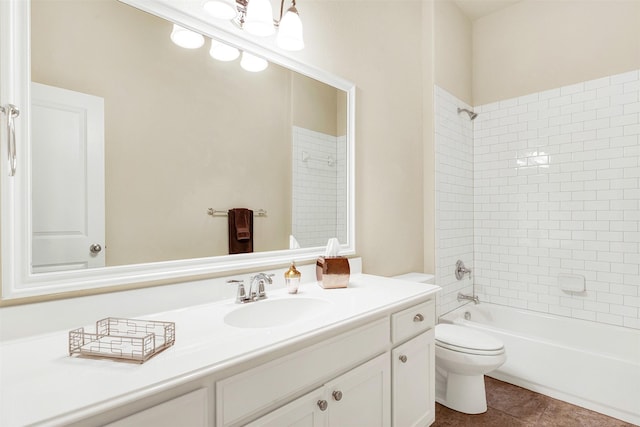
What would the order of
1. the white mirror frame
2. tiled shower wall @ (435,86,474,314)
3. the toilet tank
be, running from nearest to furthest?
the white mirror frame, the toilet tank, tiled shower wall @ (435,86,474,314)

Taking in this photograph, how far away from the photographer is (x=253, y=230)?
1582 mm

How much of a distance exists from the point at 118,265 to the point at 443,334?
6.17 feet

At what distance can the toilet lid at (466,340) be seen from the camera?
201 centimetres

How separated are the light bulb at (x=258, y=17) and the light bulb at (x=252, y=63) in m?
0.12

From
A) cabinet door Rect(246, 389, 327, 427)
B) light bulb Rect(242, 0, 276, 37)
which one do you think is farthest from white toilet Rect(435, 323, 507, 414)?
light bulb Rect(242, 0, 276, 37)

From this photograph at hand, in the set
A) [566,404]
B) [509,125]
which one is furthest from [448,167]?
[566,404]

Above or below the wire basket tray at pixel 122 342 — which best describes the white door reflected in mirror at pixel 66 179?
above

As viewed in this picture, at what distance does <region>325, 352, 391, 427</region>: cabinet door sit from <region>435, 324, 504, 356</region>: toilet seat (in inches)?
31.7

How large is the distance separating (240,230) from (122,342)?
0.71 metres

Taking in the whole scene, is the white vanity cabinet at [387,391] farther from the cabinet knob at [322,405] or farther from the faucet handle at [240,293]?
the faucet handle at [240,293]

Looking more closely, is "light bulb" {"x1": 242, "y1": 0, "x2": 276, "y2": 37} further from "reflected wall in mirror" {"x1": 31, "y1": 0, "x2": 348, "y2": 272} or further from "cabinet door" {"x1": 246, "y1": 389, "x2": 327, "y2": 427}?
"cabinet door" {"x1": 246, "y1": 389, "x2": 327, "y2": 427}

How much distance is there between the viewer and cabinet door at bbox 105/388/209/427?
719 mm

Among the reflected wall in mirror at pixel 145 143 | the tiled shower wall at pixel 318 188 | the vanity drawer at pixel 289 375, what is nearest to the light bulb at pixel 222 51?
the reflected wall in mirror at pixel 145 143

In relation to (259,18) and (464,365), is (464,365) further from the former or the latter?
(259,18)
